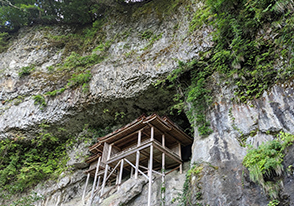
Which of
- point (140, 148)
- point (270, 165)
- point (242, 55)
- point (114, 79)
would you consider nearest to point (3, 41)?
point (114, 79)

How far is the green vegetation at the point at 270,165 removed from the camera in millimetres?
5473

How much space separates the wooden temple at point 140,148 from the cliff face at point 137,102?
1.16 m

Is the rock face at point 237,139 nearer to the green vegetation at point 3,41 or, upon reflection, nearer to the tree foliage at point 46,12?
the tree foliage at point 46,12

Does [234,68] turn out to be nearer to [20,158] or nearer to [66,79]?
[66,79]

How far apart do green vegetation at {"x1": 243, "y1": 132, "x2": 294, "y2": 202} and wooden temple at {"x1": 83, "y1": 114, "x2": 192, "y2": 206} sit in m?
5.90

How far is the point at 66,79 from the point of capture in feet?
55.8

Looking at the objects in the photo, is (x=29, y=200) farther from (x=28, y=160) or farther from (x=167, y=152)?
(x=167, y=152)

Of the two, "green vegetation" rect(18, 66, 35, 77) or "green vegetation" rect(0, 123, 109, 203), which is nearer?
"green vegetation" rect(0, 123, 109, 203)

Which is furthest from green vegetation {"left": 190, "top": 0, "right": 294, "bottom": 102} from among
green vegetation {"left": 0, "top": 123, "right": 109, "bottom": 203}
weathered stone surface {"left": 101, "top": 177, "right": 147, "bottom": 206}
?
green vegetation {"left": 0, "top": 123, "right": 109, "bottom": 203}

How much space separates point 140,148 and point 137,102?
3.02 meters

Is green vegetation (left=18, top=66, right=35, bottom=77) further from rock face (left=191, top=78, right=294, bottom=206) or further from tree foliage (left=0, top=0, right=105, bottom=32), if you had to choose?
rock face (left=191, top=78, right=294, bottom=206)

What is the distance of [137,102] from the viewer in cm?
1338

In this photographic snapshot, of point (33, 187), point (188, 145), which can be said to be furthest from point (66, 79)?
point (188, 145)

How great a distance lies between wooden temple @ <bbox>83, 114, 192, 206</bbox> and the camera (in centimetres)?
1195
